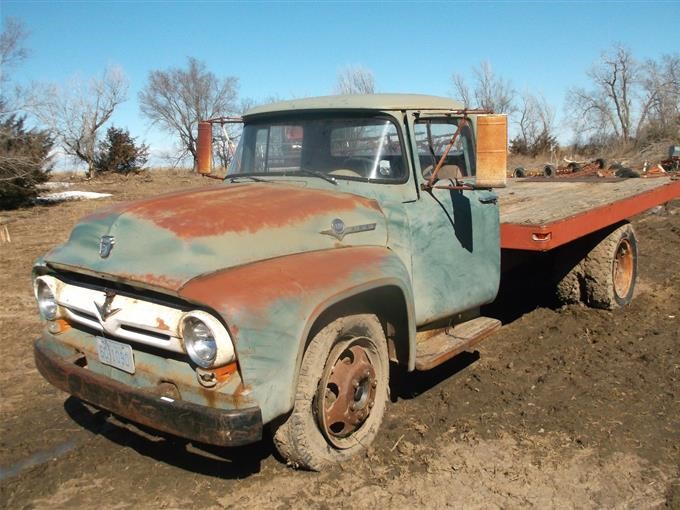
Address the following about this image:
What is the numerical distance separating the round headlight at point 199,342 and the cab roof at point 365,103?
1.87 meters

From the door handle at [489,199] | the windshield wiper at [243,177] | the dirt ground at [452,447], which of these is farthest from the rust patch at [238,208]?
the dirt ground at [452,447]

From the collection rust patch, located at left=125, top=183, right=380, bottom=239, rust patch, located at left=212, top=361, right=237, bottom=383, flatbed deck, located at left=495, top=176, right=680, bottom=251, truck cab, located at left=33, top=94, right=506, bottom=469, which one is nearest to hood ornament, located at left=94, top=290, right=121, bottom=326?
truck cab, located at left=33, top=94, right=506, bottom=469

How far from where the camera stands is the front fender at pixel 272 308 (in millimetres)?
2592

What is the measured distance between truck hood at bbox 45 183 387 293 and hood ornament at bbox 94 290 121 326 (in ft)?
0.34

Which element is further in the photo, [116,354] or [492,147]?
[492,147]

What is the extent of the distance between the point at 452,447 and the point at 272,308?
60.4 inches

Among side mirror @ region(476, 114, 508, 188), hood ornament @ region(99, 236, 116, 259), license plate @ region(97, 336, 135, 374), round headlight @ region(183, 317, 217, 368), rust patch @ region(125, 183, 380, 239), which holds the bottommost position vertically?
license plate @ region(97, 336, 135, 374)

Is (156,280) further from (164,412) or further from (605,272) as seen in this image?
(605,272)

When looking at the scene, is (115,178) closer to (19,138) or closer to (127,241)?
(19,138)

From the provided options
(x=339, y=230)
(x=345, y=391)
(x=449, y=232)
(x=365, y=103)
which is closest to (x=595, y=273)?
(x=449, y=232)

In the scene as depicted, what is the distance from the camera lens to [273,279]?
2.83 meters

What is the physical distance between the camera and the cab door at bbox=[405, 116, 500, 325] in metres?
3.84

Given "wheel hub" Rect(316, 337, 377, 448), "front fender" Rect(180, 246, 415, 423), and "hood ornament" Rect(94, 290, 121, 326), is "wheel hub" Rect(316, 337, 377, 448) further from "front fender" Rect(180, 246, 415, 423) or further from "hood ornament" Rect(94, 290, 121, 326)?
"hood ornament" Rect(94, 290, 121, 326)

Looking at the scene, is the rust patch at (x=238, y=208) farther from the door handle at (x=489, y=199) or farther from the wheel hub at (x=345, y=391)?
the door handle at (x=489, y=199)
